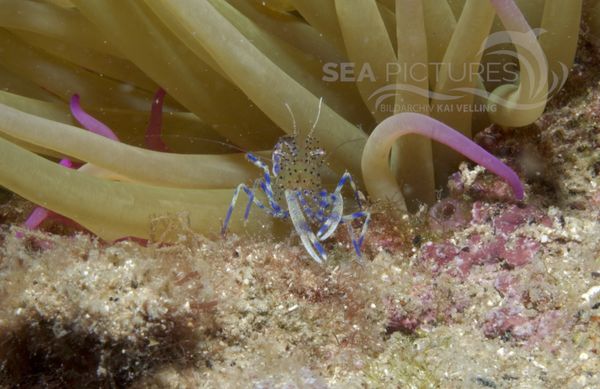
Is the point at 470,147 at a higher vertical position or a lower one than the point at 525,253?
higher

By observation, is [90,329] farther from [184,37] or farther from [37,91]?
[37,91]

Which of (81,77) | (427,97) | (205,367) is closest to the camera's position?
(205,367)

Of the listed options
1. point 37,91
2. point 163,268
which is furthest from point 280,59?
point 37,91

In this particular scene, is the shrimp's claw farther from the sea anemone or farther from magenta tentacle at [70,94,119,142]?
magenta tentacle at [70,94,119,142]

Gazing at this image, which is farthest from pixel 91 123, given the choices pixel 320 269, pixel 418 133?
pixel 418 133

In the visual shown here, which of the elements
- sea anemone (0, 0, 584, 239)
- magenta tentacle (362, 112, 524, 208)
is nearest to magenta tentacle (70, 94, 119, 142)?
sea anemone (0, 0, 584, 239)

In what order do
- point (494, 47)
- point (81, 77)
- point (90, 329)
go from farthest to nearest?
point (81, 77)
point (494, 47)
point (90, 329)

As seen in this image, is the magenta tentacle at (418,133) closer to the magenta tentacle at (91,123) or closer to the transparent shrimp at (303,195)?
the transparent shrimp at (303,195)

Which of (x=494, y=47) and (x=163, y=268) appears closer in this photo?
(x=163, y=268)
